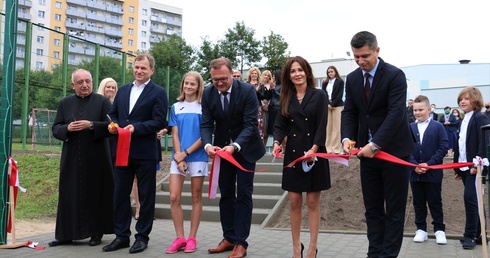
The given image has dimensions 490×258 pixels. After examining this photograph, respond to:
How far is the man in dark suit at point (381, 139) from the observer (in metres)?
4.74

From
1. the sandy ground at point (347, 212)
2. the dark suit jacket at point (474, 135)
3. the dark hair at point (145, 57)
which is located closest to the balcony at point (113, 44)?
the sandy ground at point (347, 212)

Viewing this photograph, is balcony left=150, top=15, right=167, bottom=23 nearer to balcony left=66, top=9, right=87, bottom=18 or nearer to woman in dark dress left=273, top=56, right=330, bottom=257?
balcony left=66, top=9, right=87, bottom=18

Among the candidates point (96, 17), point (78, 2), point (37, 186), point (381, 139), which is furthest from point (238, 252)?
point (96, 17)

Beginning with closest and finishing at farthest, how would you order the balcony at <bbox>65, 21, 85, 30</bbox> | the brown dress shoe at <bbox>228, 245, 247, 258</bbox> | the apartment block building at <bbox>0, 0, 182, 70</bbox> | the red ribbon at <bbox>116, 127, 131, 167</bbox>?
1. the brown dress shoe at <bbox>228, 245, 247, 258</bbox>
2. the red ribbon at <bbox>116, 127, 131, 167</bbox>
3. the apartment block building at <bbox>0, 0, 182, 70</bbox>
4. the balcony at <bbox>65, 21, 85, 30</bbox>

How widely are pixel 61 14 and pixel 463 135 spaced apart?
4326 inches

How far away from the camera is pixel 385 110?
4.91 meters

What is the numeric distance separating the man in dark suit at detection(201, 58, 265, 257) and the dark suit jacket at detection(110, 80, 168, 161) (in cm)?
62

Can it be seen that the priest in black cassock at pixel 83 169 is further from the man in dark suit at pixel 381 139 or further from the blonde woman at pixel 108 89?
the man in dark suit at pixel 381 139

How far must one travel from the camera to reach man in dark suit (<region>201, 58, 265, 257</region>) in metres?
Answer: 6.00

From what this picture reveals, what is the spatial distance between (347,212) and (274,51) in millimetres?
24283

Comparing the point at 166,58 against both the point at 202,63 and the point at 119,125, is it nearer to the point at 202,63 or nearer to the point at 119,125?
the point at 202,63

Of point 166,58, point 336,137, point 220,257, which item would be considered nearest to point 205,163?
point 220,257

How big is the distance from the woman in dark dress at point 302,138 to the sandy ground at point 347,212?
307cm

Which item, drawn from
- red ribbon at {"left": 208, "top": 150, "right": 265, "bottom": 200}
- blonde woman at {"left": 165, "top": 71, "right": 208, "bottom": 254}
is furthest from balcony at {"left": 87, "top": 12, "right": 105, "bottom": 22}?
red ribbon at {"left": 208, "top": 150, "right": 265, "bottom": 200}
